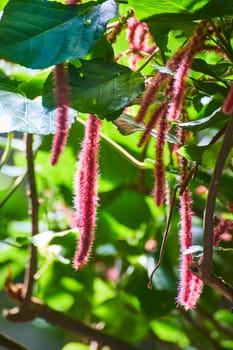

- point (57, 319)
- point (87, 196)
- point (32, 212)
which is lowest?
point (57, 319)

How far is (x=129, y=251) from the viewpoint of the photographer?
30.7 inches

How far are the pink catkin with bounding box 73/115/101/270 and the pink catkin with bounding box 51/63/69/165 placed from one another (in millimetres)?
60

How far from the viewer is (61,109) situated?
30 centimetres

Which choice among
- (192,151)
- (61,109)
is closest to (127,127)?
(192,151)

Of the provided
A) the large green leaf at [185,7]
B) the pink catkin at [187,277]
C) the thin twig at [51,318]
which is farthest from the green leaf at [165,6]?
the thin twig at [51,318]

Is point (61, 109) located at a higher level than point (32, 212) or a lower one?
higher

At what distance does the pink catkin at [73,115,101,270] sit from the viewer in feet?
1.20

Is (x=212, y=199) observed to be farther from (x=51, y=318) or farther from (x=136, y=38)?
(x=51, y=318)

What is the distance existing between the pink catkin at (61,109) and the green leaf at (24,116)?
88mm

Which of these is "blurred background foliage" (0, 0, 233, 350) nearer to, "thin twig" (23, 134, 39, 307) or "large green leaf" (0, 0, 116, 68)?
"thin twig" (23, 134, 39, 307)

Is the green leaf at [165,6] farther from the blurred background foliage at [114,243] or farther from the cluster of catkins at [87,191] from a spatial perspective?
the blurred background foliage at [114,243]

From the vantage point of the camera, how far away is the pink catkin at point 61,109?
0.29 metres

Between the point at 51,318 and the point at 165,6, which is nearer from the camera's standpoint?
the point at 165,6

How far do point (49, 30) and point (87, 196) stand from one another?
9cm
